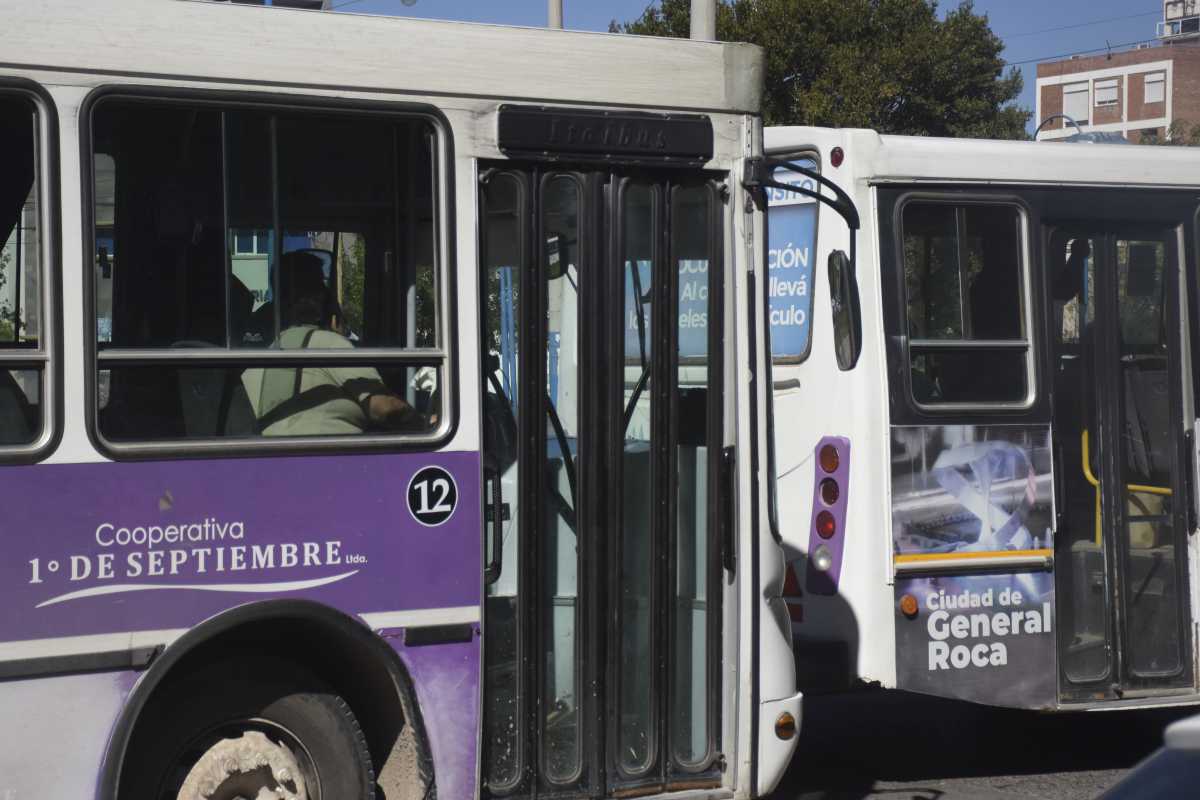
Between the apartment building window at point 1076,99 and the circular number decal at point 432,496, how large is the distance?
8575cm

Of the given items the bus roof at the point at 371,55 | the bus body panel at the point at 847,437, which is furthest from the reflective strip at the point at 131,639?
the bus body panel at the point at 847,437

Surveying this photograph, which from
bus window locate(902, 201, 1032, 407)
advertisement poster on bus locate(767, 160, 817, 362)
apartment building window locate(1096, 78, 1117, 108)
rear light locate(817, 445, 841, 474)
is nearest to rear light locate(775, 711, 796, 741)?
rear light locate(817, 445, 841, 474)

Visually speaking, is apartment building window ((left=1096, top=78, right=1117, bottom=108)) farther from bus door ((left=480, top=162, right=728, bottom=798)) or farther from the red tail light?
bus door ((left=480, top=162, right=728, bottom=798))

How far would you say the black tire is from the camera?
4.48 metres

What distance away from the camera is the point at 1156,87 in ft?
265

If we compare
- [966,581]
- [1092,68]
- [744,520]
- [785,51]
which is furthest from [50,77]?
[1092,68]

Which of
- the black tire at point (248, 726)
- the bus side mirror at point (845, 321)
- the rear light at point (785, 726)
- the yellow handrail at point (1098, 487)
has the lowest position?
the rear light at point (785, 726)

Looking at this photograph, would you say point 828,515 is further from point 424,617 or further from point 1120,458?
point 424,617

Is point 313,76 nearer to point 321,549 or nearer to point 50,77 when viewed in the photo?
point 50,77

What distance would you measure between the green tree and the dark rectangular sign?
21.8 meters

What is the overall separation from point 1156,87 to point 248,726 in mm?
84718

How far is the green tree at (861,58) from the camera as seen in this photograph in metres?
27.3

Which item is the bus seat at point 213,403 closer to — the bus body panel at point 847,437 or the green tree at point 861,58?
the bus body panel at point 847,437

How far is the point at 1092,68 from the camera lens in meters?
84.8
